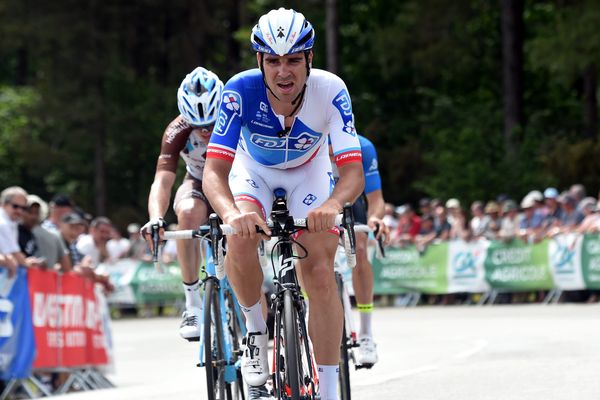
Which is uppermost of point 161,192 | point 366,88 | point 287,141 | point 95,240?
point 366,88

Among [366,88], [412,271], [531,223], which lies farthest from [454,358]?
[366,88]

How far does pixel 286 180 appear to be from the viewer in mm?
7824

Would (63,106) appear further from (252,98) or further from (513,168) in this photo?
(252,98)

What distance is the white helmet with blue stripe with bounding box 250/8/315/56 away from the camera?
7.22 metres

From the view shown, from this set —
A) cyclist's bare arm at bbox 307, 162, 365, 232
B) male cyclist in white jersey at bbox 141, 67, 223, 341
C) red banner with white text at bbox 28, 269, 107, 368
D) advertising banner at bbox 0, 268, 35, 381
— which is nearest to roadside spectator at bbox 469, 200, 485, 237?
red banner with white text at bbox 28, 269, 107, 368

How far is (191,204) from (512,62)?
27.7m

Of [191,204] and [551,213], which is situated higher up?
[191,204]

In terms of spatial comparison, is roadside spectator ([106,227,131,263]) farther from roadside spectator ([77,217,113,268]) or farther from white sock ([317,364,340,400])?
white sock ([317,364,340,400])

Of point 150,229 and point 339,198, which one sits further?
point 150,229

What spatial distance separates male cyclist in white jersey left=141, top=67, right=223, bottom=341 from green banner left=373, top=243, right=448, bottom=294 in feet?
51.3

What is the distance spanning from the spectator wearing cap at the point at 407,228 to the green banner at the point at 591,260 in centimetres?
434

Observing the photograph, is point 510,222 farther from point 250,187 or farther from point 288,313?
point 288,313

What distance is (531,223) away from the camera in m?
23.4

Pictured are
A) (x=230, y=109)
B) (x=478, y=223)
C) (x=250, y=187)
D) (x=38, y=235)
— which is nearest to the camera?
(x=230, y=109)
